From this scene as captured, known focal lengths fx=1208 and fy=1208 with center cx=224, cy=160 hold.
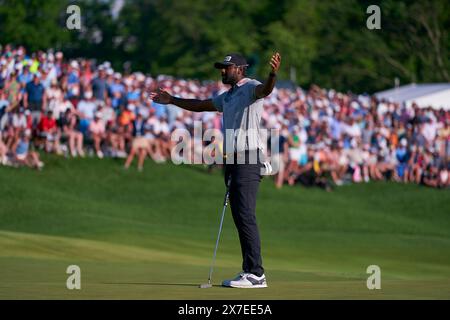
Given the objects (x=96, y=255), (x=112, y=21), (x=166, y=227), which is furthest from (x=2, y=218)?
(x=112, y=21)

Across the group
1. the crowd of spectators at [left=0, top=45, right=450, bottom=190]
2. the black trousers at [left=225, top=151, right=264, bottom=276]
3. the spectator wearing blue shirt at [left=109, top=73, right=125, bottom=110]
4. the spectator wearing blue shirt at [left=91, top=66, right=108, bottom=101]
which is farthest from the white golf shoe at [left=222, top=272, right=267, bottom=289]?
the spectator wearing blue shirt at [left=109, top=73, right=125, bottom=110]

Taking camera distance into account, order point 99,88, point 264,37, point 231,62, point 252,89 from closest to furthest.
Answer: point 252,89
point 231,62
point 99,88
point 264,37

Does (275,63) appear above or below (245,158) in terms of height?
above

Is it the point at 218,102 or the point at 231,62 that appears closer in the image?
the point at 231,62

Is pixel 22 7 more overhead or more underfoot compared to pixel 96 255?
more overhead

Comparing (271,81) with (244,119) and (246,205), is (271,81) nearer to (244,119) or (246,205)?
(244,119)

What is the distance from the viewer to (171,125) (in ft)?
112

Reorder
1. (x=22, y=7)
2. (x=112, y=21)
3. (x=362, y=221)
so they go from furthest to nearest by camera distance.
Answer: (x=112, y=21), (x=22, y=7), (x=362, y=221)

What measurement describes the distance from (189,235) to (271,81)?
1401 cm

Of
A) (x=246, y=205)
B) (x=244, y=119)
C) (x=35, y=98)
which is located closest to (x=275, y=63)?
(x=244, y=119)

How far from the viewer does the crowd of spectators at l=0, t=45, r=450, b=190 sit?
101 feet

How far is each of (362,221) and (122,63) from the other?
64472 millimetres

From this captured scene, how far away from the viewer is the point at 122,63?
9394cm

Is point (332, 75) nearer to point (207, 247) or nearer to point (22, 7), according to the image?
point (22, 7)
